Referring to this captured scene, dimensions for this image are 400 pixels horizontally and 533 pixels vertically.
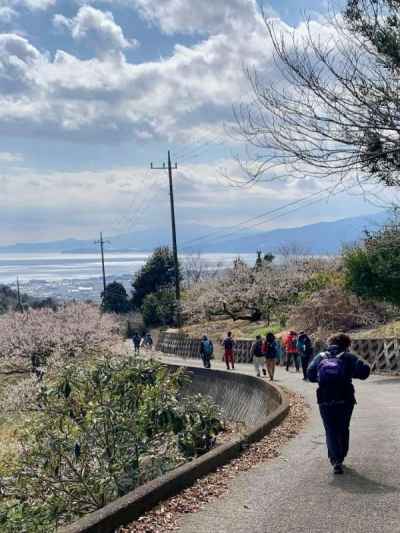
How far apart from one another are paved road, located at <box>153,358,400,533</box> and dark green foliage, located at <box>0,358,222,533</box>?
7.47 feet

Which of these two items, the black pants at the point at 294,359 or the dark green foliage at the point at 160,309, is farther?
the dark green foliage at the point at 160,309

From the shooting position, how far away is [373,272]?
3272 cm

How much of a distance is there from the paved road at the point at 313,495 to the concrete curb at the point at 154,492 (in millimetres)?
502

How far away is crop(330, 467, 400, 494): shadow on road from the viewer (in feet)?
25.4

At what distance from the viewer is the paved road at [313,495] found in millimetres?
6727

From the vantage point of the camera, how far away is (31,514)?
9844mm

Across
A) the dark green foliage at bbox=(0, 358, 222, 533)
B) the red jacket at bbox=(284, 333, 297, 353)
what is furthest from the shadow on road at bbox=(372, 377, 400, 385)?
the dark green foliage at bbox=(0, 358, 222, 533)

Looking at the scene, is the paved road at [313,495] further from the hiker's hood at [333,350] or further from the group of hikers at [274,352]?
the group of hikers at [274,352]

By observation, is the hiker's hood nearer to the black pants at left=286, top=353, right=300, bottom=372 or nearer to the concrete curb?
the concrete curb

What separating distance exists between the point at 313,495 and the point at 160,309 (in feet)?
189

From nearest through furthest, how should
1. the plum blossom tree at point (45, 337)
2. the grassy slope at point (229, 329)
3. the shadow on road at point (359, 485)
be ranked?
the shadow on road at point (359, 485)
the plum blossom tree at point (45, 337)
the grassy slope at point (229, 329)

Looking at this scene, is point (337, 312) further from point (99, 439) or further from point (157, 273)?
point (157, 273)

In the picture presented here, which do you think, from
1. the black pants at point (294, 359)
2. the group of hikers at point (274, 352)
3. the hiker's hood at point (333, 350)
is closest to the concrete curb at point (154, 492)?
the hiker's hood at point (333, 350)

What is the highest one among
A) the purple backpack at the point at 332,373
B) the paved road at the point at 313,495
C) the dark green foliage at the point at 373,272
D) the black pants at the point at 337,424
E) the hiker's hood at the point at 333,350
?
the dark green foliage at the point at 373,272
